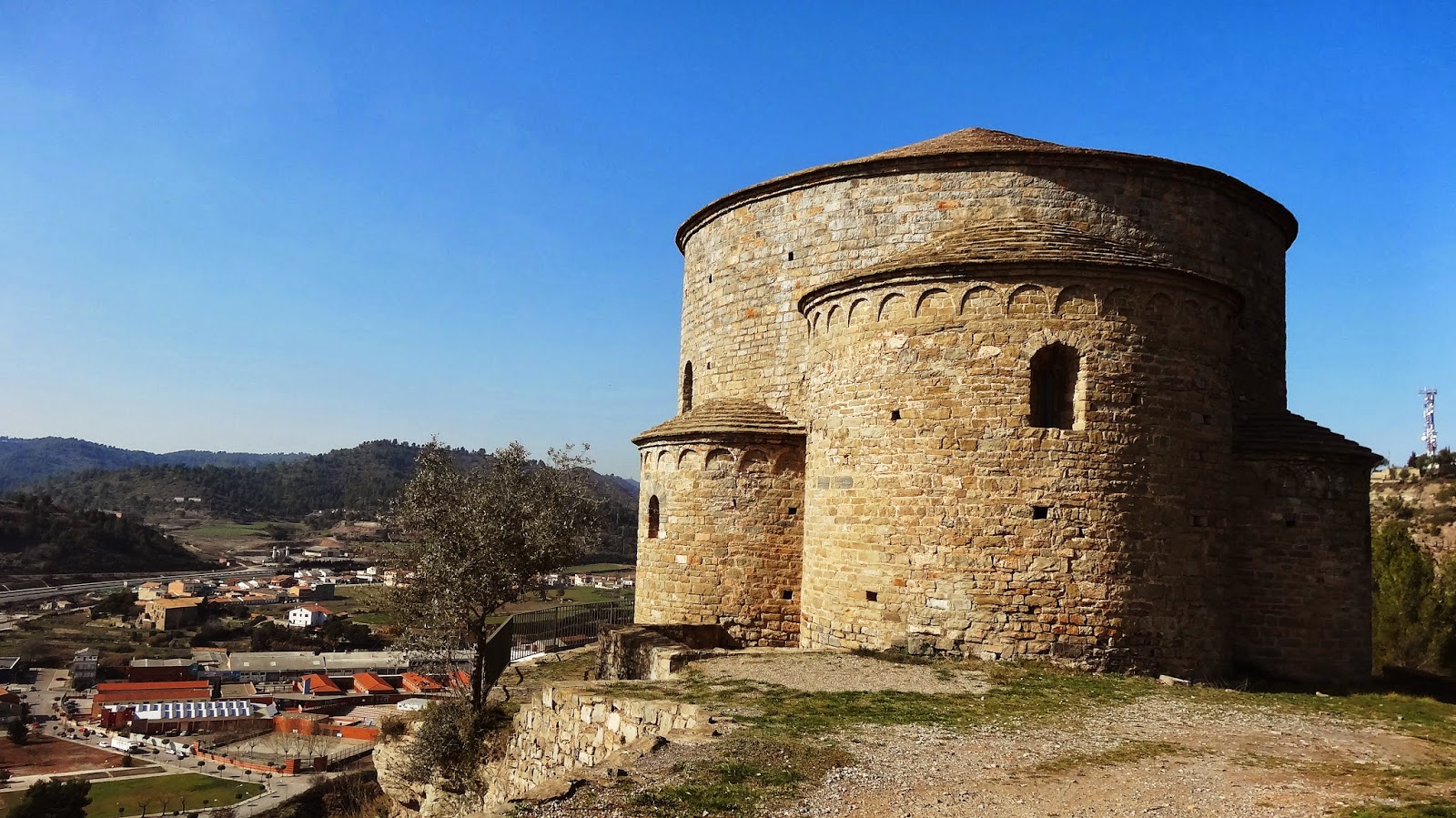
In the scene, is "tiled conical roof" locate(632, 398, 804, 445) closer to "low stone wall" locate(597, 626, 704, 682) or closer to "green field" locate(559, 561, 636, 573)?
"low stone wall" locate(597, 626, 704, 682)

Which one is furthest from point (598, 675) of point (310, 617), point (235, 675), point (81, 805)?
point (310, 617)

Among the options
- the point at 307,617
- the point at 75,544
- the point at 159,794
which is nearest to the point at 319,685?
the point at 159,794

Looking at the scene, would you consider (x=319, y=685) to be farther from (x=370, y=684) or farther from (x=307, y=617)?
(x=307, y=617)

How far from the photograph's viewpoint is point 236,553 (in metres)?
128

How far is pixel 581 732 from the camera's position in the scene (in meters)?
9.72

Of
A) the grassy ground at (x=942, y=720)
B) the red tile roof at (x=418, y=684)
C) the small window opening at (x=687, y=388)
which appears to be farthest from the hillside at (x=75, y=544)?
the grassy ground at (x=942, y=720)

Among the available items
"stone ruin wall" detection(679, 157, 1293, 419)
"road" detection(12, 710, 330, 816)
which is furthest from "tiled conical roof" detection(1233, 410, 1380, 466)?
"road" detection(12, 710, 330, 816)

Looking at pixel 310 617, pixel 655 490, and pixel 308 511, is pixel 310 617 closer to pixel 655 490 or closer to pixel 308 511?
pixel 655 490

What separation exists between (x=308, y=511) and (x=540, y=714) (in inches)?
7116

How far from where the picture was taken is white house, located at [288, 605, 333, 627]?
76375 millimetres

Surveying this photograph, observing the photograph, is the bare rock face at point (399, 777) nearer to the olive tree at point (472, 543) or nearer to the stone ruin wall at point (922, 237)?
the olive tree at point (472, 543)

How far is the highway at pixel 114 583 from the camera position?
275ft

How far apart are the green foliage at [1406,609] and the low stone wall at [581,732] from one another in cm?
2013

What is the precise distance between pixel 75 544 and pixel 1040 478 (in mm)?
123621
